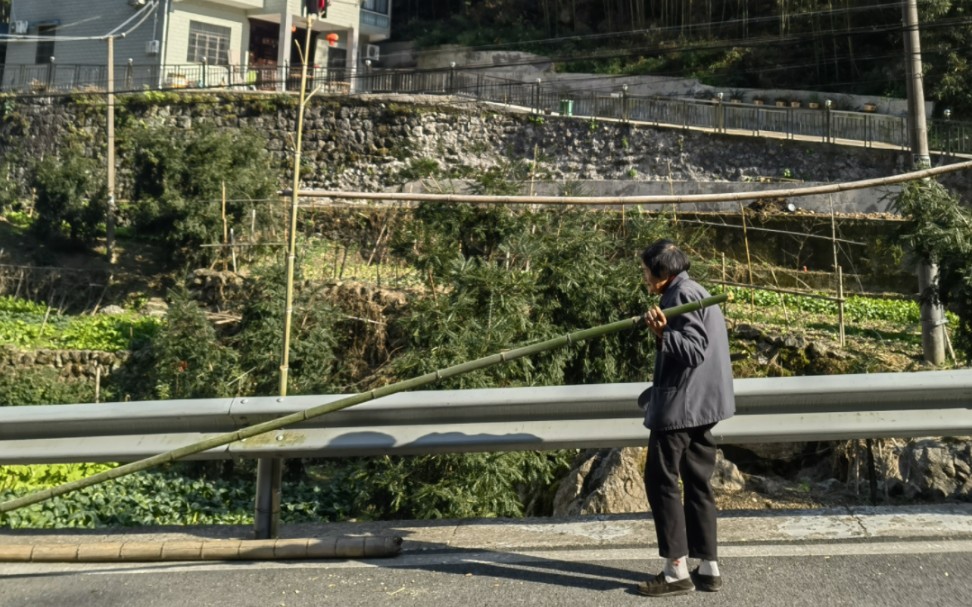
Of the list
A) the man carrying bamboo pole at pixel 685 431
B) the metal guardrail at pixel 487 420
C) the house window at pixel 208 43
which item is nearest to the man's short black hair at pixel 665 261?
the man carrying bamboo pole at pixel 685 431

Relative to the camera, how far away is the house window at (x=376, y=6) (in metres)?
39.9

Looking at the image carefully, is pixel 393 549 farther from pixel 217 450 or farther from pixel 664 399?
pixel 664 399

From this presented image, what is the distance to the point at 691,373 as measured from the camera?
4.43 metres

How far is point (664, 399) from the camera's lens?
14.6 ft

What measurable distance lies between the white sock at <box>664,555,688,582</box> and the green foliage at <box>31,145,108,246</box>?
26.0 m

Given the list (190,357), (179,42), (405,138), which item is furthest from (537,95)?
(190,357)

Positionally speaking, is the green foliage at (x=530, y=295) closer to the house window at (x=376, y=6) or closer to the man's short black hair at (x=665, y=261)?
the man's short black hair at (x=665, y=261)

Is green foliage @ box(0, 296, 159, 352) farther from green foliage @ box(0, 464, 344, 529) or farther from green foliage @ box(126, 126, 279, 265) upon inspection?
green foliage @ box(0, 464, 344, 529)

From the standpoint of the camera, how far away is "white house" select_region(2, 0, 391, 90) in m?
34.3

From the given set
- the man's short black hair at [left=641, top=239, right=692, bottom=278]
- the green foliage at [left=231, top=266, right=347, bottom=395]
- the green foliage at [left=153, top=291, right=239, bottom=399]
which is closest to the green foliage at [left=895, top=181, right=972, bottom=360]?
the man's short black hair at [left=641, top=239, right=692, bottom=278]

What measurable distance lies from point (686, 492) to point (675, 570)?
0.33 meters

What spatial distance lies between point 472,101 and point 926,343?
20.5 metres

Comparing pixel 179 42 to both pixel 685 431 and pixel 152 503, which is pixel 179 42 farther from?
pixel 685 431

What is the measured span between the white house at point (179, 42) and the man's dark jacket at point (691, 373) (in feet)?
96.8
